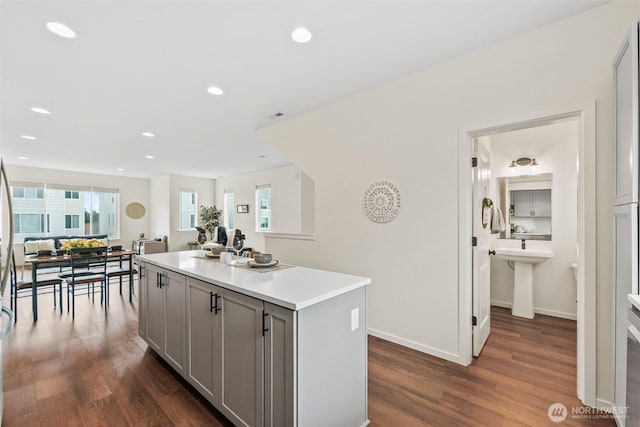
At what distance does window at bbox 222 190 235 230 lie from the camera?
9.11 meters

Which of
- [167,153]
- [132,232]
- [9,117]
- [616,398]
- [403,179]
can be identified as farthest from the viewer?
[132,232]

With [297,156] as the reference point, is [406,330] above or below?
below

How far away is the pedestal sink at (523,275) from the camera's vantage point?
3426mm

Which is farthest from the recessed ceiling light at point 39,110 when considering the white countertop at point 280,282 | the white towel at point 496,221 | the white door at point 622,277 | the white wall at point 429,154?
the white towel at point 496,221

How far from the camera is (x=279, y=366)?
1.41 metres

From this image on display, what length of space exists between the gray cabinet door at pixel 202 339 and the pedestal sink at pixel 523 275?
3501 mm

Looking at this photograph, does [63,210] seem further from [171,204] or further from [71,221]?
[171,204]

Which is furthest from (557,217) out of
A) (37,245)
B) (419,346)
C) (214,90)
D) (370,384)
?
(37,245)

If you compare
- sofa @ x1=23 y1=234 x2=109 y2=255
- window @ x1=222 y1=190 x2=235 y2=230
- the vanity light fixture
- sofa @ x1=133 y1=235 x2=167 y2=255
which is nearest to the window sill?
the vanity light fixture

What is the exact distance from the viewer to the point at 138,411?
1.87m

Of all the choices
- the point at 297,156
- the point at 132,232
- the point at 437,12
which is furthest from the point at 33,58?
the point at 132,232

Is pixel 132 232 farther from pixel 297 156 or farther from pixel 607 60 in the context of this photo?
Result: pixel 607 60

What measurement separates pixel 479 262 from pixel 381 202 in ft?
3.45

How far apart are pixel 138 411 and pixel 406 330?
2.24 metres
